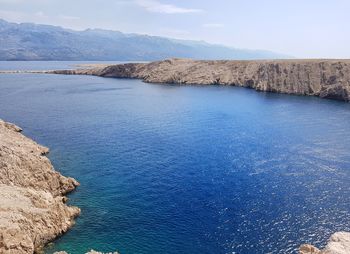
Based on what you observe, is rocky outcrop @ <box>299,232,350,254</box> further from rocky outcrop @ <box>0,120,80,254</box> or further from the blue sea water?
rocky outcrop @ <box>0,120,80,254</box>

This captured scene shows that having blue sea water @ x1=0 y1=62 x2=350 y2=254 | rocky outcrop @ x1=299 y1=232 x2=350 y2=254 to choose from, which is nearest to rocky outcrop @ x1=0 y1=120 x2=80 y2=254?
blue sea water @ x1=0 y1=62 x2=350 y2=254

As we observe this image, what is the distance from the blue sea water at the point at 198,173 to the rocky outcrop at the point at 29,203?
212 cm

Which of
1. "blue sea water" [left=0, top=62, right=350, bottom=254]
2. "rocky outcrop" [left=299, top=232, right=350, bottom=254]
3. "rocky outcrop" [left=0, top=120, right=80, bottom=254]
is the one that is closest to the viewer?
"rocky outcrop" [left=299, top=232, right=350, bottom=254]

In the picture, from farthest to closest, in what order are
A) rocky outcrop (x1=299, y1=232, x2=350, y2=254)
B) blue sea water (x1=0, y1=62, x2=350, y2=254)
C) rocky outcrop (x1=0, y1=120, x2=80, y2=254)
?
blue sea water (x1=0, y1=62, x2=350, y2=254)
rocky outcrop (x1=0, y1=120, x2=80, y2=254)
rocky outcrop (x1=299, y1=232, x2=350, y2=254)

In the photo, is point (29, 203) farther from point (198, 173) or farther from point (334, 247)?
point (334, 247)

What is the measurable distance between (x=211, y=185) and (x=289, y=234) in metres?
20.3

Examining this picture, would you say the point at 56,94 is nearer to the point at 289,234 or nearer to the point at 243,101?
the point at 243,101

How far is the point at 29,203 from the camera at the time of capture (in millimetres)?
53469

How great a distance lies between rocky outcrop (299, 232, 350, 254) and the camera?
44.2 m

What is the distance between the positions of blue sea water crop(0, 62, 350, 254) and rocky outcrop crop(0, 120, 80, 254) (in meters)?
2.12

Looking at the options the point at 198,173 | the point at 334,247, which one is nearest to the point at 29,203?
the point at 198,173

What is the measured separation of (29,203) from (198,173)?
34.1 metres

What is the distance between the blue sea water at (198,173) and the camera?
52750 millimetres

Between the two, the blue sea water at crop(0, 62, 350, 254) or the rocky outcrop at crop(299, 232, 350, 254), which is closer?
the rocky outcrop at crop(299, 232, 350, 254)
